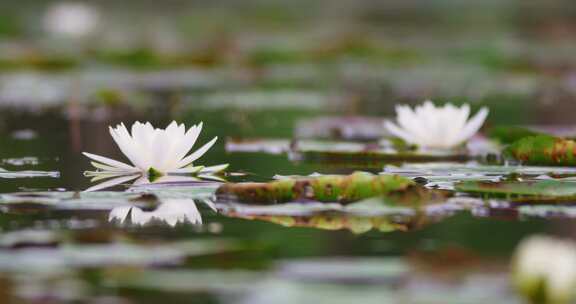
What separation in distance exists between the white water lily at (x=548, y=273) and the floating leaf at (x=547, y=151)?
2342 millimetres

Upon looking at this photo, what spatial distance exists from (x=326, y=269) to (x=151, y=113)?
A: 511 centimetres

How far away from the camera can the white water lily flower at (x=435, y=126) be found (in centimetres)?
464

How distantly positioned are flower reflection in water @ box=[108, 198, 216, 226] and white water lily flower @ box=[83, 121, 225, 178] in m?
0.36

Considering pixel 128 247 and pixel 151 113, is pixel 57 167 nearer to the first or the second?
pixel 128 247

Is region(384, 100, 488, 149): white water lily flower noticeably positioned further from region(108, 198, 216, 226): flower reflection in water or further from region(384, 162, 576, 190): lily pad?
region(108, 198, 216, 226): flower reflection in water

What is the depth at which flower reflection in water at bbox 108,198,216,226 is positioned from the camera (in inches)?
120

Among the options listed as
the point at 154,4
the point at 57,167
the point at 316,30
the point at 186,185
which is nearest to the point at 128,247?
the point at 186,185

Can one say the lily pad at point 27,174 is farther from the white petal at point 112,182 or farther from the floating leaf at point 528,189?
the floating leaf at point 528,189

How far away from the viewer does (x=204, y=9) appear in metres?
23.2

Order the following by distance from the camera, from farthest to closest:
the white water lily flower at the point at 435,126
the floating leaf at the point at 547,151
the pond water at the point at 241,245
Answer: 1. the white water lily flower at the point at 435,126
2. the floating leaf at the point at 547,151
3. the pond water at the point at 241,245

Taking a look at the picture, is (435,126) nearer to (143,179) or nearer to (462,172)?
(462,172)

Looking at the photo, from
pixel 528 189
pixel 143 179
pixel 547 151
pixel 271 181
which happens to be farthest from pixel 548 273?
pixel 547 151

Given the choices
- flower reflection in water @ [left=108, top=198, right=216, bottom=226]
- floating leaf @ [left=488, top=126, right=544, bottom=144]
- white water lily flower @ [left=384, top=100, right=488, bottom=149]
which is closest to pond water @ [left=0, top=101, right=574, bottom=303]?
flower reflection in water @ [left=108, top=198, right=216, bottom=226]

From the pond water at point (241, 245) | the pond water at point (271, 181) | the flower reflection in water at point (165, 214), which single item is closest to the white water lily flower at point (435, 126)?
the pond water at point (271, 181)
